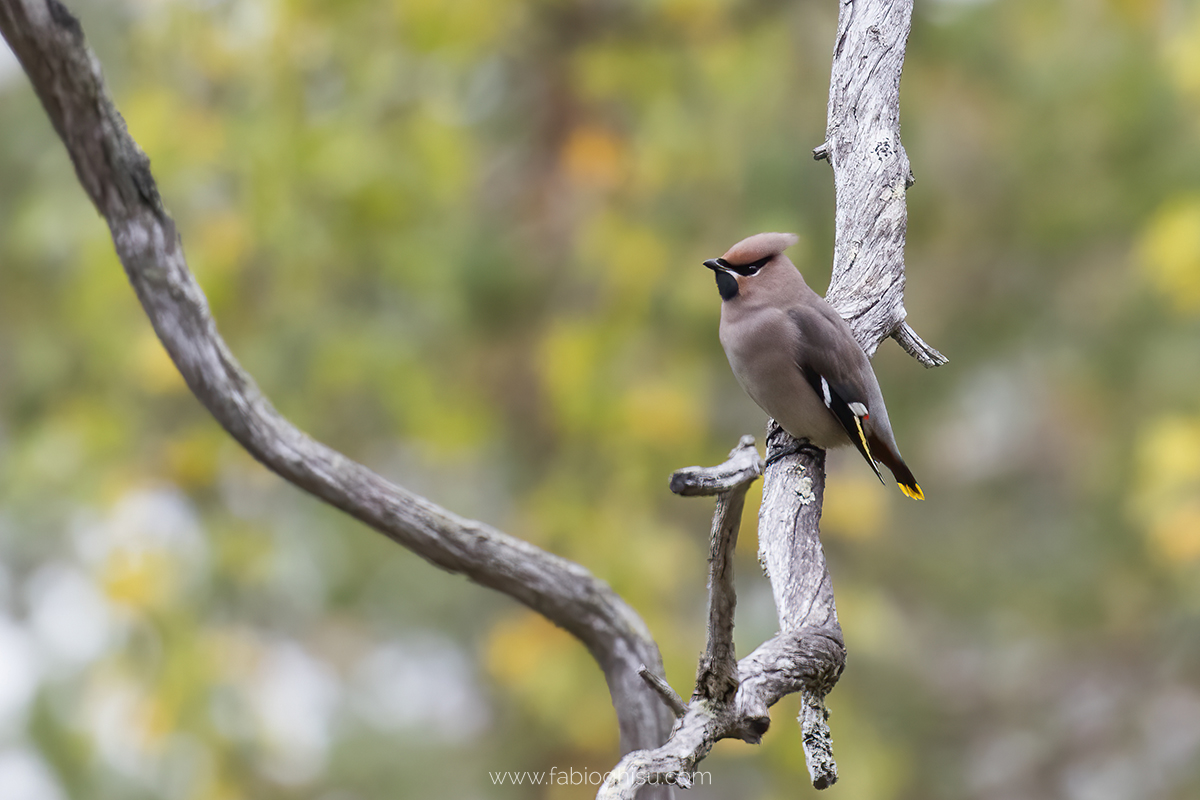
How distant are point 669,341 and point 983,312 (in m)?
1.82

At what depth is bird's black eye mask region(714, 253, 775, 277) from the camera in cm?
308

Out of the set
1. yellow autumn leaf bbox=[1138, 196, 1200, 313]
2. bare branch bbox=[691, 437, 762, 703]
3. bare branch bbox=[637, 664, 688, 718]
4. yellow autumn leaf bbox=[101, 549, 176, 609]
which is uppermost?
yellow autumn leaf bbox=[1138, 196, 1200, 313]

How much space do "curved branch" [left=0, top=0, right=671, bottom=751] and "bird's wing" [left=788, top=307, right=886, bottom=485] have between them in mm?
723

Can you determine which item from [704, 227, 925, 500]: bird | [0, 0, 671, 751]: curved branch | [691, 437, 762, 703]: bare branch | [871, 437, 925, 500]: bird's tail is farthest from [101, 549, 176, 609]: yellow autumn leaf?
[691, 437, 762, 703]: bare branch

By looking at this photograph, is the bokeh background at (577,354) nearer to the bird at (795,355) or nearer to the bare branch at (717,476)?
the bird at (795,355)

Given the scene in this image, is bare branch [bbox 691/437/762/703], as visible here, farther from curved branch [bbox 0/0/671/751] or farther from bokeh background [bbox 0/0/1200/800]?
bokeh background [bbox 0/0/1200/800]

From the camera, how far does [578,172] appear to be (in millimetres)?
6051

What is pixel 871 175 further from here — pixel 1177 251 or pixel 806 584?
pixel 1177 251

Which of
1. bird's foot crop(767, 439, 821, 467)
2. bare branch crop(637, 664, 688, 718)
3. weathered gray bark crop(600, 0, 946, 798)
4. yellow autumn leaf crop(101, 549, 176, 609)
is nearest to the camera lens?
bare branch crop(637, 664, 688, 718)

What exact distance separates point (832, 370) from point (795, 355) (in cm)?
10

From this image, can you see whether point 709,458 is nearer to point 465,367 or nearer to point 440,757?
point 465,367

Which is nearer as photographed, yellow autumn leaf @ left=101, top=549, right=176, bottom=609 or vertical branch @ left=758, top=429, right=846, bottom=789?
vertical branch @ left=758, top=429, right=846, bottom=789

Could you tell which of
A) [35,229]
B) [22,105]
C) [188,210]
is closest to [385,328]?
[188,210]

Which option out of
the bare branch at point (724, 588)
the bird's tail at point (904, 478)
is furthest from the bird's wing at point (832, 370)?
the bare branch at point (724, 588)
